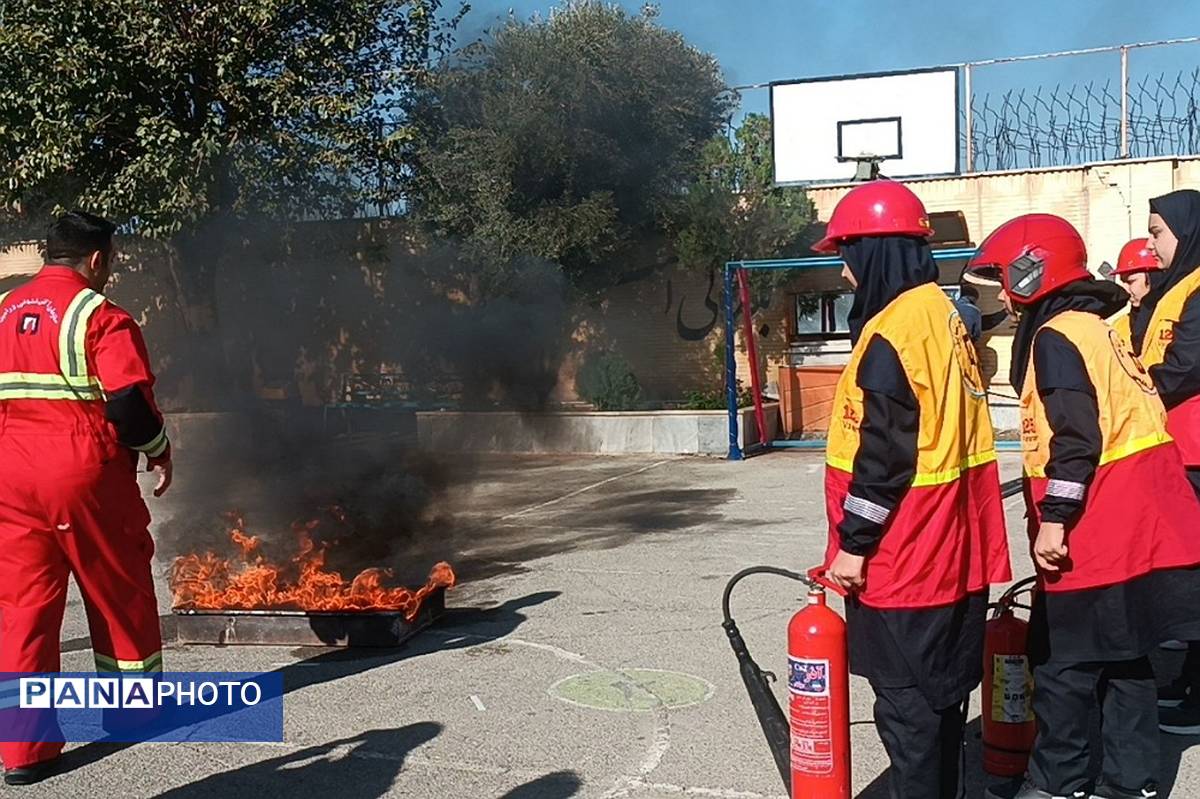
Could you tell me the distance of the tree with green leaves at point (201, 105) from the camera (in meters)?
11.9

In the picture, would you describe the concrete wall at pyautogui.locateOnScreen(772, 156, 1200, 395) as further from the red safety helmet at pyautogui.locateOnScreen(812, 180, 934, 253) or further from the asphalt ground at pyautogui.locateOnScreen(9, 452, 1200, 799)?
the red safety helmet at pyautogui.locateOnScreen(812, 180, 934, 253)

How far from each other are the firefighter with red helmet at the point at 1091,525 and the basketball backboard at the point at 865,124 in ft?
43.5

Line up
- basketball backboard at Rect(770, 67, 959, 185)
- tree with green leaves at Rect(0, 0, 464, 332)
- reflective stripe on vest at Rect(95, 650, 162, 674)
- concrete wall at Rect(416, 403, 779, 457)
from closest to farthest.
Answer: reflective stripe on vest at Rect(95, 650, 162, 674) → tree with green leaves at Rect(0, 0, 464, 332) → concrete wall at Rect(416, 403, 779, 457) → basketball backboard at Rect(770, 67, 959, 185)

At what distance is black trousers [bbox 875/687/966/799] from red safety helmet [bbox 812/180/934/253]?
Result: 1.29m

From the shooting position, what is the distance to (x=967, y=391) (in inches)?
128

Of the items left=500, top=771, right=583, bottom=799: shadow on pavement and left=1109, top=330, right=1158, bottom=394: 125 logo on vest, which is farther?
left=500, top=771, right=583, bottom=799: shadow on pavement

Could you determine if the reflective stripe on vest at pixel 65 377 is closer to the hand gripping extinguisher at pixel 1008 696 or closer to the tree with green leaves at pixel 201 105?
the hand gripping extinguisher at pixel 1008 696

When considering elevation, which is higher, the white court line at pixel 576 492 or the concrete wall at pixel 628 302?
the concrete wall at pixel 628 302

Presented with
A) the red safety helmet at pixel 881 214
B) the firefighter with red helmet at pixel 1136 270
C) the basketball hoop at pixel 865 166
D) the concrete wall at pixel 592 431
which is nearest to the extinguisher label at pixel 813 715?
the red safety helmet at pixel 881 214

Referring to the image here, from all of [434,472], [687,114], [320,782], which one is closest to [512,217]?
[687,114]

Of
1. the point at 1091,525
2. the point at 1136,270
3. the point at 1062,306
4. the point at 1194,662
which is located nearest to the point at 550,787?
the point at 1091,525

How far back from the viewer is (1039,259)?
3566mm

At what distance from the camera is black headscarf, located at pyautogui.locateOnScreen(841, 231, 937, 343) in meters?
3.31

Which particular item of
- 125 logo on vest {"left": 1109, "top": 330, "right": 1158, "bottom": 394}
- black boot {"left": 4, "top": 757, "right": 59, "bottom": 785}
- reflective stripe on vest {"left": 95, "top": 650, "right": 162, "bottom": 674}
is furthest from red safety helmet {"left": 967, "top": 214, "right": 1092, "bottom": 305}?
black boot {"left": 4, "top": 757, "right": 59, "bottom": 785}
